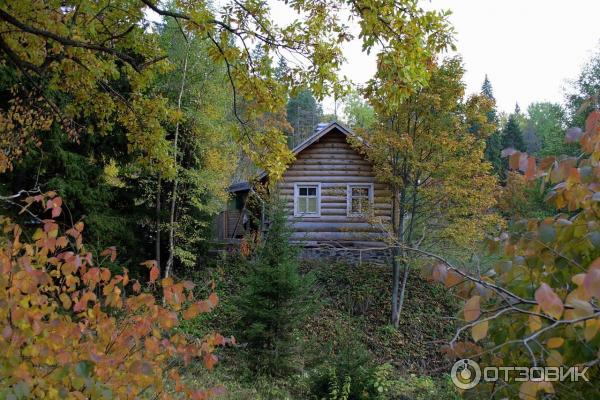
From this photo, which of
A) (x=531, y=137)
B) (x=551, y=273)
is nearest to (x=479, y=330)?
(x=551, y=273)

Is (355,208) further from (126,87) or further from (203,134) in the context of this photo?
(126,87)

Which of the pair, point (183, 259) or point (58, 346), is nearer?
point (58, 346)

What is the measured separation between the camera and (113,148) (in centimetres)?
1320

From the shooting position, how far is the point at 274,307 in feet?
30.7

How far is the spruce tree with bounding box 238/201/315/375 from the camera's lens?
→ 9.04m

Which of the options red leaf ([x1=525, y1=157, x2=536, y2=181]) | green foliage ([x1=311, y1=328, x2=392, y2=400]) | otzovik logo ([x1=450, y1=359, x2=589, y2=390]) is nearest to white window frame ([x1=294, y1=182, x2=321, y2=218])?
green foliage ([x1=311, y1=328, x2=392, y2=400])

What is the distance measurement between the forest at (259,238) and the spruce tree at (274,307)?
0.04 m

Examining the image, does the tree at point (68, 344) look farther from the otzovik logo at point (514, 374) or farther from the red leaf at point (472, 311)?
the red leaf at point (472, 311)

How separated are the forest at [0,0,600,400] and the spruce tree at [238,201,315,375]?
0.14 ft

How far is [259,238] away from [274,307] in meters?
2.67

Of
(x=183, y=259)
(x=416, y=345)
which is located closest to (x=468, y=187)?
(x=416, y=345)

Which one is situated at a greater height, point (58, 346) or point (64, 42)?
point (64, 42)

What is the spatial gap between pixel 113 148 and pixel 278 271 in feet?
23.1

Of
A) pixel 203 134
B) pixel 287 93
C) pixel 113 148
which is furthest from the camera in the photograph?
pixel 203 134
